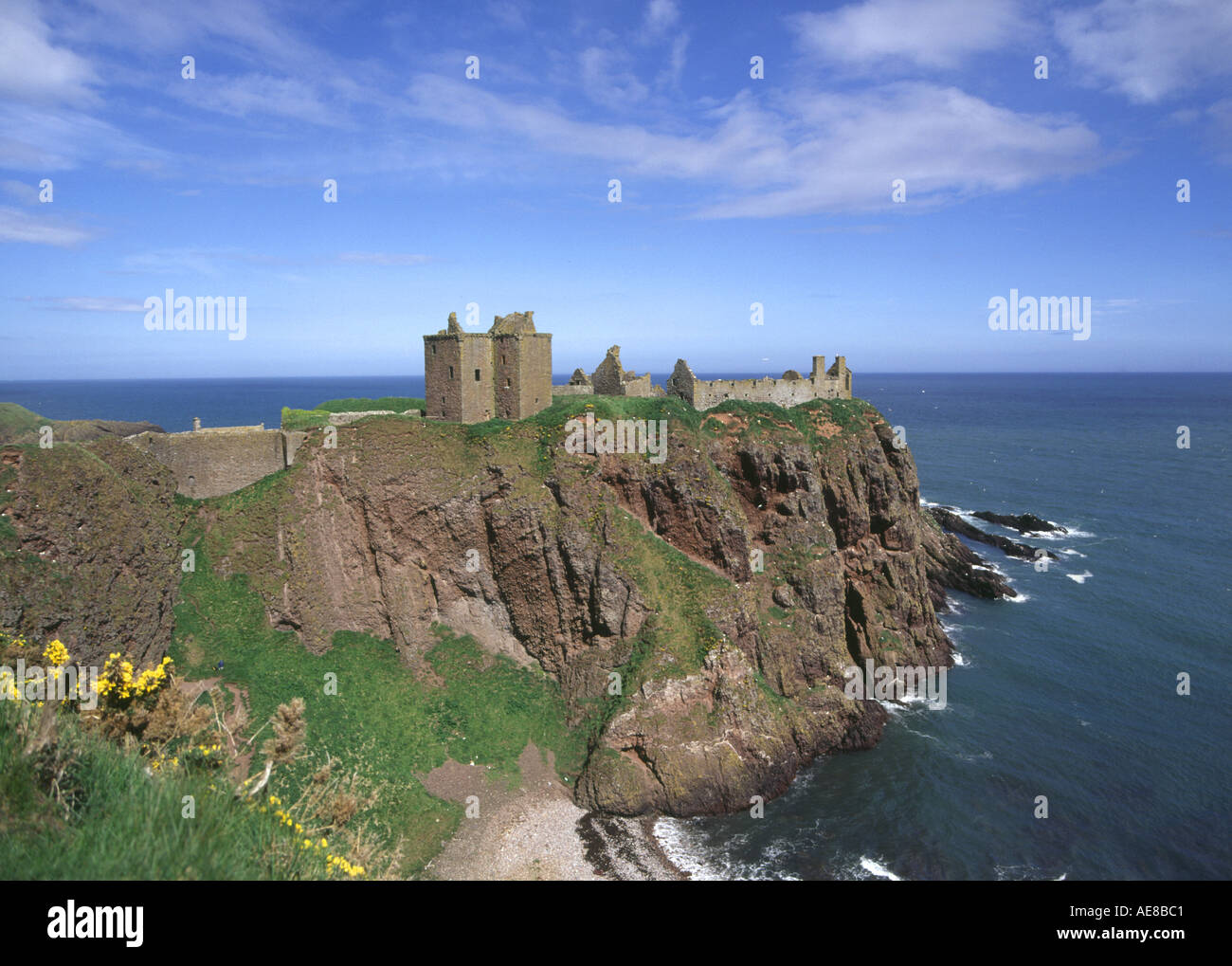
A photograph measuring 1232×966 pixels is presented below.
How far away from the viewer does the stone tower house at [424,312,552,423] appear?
136 ft

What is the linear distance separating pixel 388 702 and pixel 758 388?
107ft

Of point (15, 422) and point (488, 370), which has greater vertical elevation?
point (488, 370)

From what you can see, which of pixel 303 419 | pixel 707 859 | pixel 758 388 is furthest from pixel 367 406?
pixel 707 859

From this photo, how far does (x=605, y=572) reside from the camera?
37469mm

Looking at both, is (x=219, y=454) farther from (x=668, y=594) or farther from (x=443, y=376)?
(x=668, y=594)

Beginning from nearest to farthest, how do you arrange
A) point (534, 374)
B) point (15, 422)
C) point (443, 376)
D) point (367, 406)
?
1. point (443, 376)
2. point (534, 374)
3. point (367, 406)
4. point (15, 422)

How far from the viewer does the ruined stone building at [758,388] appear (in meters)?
48.8

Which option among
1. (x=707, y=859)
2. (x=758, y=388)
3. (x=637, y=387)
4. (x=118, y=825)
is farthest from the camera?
(x=758, y=388)

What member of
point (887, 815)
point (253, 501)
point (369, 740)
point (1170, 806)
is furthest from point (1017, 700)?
point (253, 501)

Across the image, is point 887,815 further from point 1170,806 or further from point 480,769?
point 480,769

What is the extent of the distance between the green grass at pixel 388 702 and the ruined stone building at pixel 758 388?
22.5m

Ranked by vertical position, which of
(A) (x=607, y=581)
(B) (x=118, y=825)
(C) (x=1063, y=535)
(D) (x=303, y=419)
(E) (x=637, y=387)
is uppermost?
(E) (x=637, y=387)
